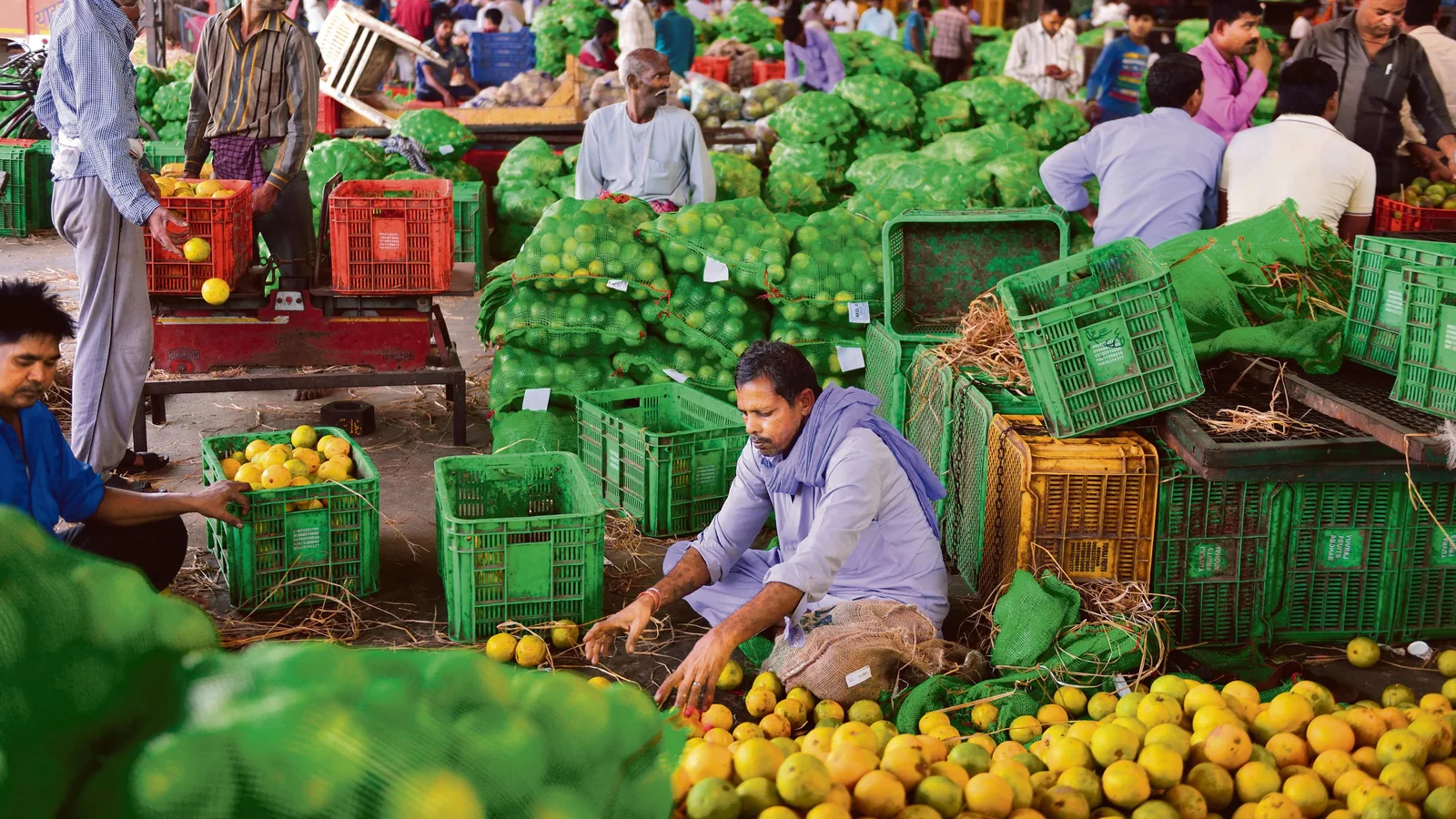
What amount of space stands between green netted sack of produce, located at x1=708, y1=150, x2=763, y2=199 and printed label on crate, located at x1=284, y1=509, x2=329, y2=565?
19.7 feet

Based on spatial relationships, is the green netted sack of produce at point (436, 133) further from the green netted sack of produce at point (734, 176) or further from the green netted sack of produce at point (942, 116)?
the green netted sack of produce at point (942, 116)

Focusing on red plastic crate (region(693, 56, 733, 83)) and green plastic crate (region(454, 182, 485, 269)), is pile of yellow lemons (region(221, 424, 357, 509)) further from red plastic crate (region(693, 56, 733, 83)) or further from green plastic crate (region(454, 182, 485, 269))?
red plastic crate (region(693, 56, 733, 83))

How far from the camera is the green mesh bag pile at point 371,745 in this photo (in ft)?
3.80

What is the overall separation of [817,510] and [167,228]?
3.63 meters

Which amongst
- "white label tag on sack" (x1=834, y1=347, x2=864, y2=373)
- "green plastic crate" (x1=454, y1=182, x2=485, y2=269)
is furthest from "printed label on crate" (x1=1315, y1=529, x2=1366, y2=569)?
"green plastic crate" (x1=454, y1=182, x2=485, y2=269)

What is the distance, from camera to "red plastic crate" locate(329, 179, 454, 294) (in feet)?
20.7

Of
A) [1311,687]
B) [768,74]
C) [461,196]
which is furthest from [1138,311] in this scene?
[768,74]

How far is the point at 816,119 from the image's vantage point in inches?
447

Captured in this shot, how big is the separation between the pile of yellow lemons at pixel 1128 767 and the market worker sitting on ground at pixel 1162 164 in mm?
2823

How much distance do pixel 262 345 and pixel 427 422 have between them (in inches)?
39.9

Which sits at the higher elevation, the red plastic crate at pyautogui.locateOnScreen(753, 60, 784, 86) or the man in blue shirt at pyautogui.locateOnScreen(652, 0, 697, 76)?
the man in blue shirt at pyautogui.locateOnScreen(652, 0, 697, 76)

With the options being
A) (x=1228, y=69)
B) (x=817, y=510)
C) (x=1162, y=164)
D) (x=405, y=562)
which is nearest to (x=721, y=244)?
(x=1162, y=164)

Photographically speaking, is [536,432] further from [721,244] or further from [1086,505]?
[1086,505]

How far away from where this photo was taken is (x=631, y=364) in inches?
250
